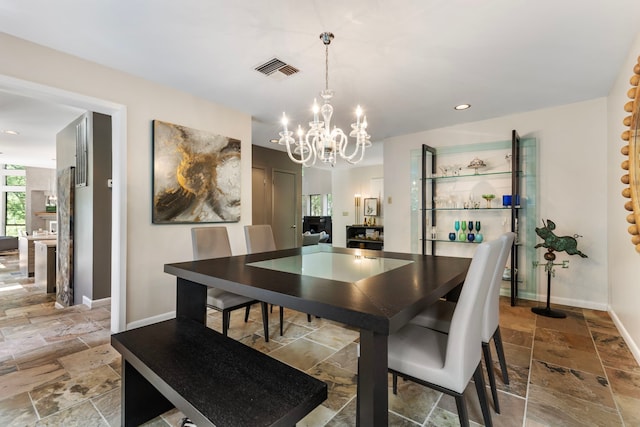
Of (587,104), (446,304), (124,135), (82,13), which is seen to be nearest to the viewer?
(82,13)

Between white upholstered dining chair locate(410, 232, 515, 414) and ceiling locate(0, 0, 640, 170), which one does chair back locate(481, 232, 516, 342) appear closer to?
white upholstered dining chair locate(410, 232, 515, 414)

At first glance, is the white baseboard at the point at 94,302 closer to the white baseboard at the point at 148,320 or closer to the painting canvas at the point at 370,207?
the white baseboard at the point at 148,320

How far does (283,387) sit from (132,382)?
93 centimetres

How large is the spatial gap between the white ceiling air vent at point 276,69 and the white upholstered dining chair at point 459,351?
7.04 feet

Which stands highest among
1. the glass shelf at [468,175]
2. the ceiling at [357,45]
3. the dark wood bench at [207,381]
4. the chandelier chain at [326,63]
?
the ceiling at [357,45]

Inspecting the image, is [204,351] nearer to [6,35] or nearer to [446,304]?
[446,304]

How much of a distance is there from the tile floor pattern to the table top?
747 mm

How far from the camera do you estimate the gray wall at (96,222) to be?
3.62 meters

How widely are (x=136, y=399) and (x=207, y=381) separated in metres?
0.67

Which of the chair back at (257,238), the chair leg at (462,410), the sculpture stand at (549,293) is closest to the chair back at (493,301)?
the chair leg at (462,410)

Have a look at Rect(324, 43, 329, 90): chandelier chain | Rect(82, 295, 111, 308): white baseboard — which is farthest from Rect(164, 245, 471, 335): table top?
Rect(82, 295, 111, 308): white baseboard

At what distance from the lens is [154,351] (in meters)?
1.48

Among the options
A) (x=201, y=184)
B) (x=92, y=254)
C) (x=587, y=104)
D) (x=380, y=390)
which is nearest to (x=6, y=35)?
(x=201, y=184)

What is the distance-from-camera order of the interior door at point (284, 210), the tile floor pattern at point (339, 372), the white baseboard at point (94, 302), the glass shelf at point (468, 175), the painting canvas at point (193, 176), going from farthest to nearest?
the interior door at point (284, 210), the glass shelf at point (468, 175), the white baseboard at point (94, 302), the painting canvas at point (193, 176), the tile floor pattern at point (339, 372)
